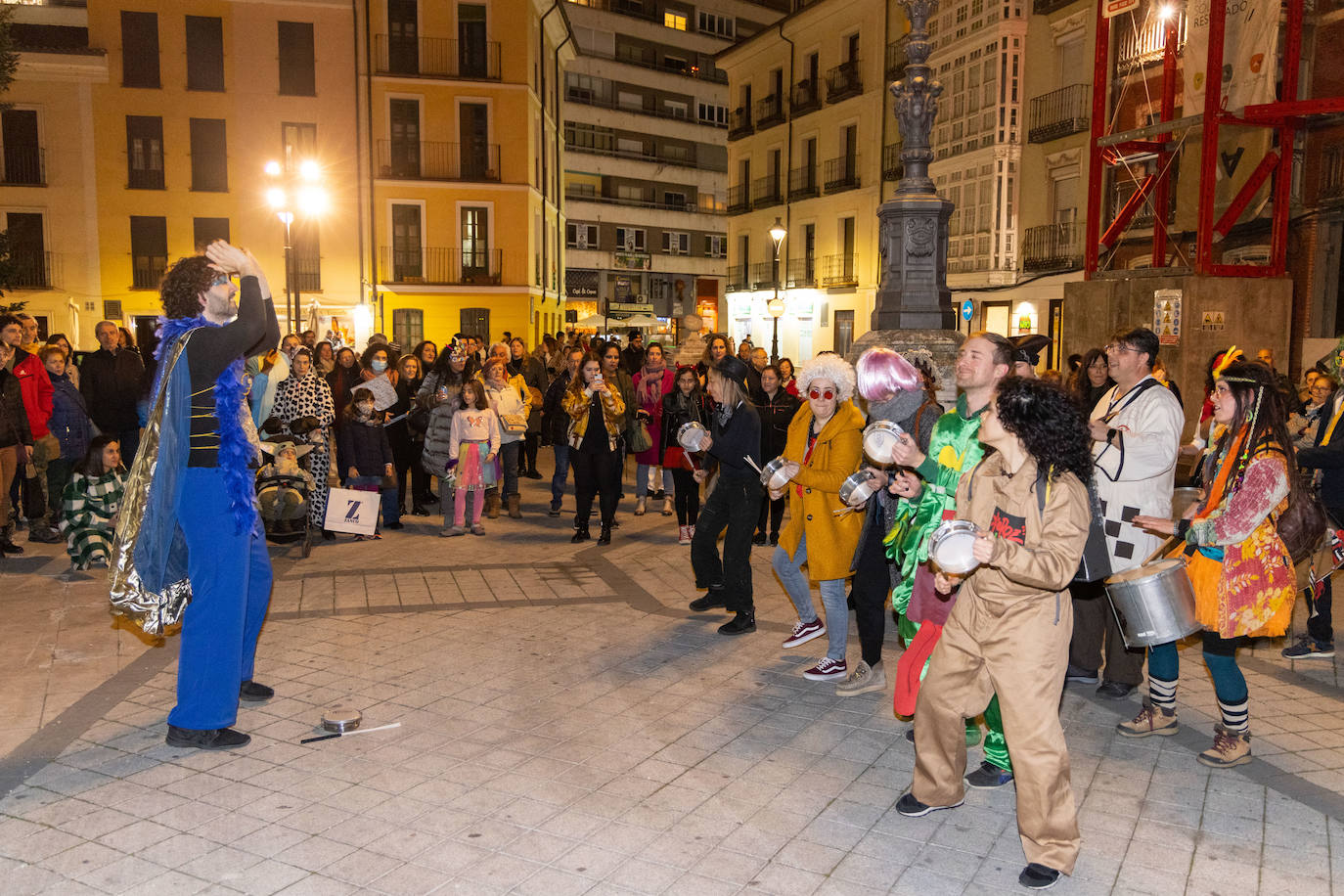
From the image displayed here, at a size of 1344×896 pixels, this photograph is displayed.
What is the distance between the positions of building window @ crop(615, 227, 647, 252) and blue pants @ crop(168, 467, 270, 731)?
48493mm

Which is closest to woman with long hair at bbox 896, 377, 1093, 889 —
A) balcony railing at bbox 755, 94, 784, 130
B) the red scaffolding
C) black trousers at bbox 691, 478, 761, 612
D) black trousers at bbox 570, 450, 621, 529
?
black trousers at bbox 691, 478, 761, 612

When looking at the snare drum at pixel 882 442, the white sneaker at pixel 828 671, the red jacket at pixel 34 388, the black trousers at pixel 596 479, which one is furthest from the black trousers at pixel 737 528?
the red jacket at pixel 34 388

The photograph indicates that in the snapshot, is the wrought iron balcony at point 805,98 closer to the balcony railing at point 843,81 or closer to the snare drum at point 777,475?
the balcony railing at point 843,81

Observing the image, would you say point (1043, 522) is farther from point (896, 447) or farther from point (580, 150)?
point (580, 150)

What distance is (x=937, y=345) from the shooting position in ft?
29.7

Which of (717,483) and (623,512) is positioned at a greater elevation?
(717,483)

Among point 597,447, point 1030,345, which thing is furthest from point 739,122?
point 1030,345

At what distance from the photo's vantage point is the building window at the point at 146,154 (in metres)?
28.8

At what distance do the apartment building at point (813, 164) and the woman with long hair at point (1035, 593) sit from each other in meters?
27.2

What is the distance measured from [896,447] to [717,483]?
9.13 feet

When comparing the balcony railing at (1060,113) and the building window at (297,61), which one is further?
the building window at (297,61)

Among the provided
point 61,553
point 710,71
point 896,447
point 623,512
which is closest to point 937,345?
point 623,512

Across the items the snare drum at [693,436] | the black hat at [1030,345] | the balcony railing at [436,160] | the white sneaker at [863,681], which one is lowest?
the white sneaker at [863,681]

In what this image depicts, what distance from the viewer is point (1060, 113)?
25.0 meters
